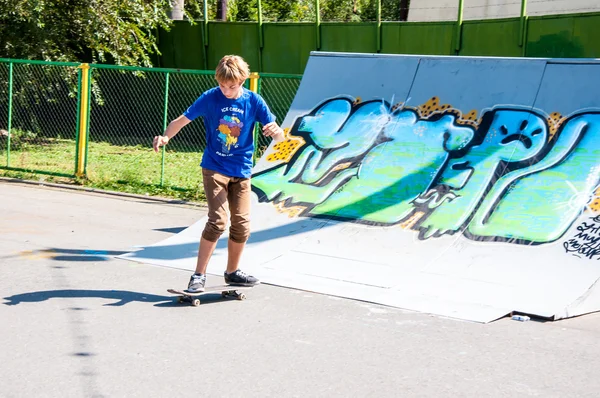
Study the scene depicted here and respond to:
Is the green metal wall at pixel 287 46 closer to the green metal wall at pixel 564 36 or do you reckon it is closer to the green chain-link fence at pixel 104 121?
the green chain-link fence at pixel 104 121

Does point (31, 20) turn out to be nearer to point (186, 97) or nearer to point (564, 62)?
point (186, 97)

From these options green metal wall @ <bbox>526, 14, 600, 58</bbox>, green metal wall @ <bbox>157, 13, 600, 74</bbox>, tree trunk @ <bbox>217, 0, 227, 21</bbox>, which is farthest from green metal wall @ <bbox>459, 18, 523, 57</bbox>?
tree trunk @ <bbox>217, 0, 227, 21</bbox>

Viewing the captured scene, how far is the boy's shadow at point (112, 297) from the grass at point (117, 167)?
5.60 meters

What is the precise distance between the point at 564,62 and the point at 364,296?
380cm

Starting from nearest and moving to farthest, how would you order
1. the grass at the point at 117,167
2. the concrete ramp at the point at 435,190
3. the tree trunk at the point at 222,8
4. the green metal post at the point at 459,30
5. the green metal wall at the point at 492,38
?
the concrete ramp at the point at 435,190
the grass at the point at 117,167
the green metal wall at the point at 492,38
the green metal post at the point at 459,30
the tree trunk at the point at 222,8

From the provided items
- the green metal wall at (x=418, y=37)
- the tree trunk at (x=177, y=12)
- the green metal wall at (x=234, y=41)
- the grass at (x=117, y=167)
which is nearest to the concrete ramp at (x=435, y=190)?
the grass at (x=117, y=167)

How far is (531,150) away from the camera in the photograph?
8.04 metres

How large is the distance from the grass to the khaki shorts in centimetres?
570

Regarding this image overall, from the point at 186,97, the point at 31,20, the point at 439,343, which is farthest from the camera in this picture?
the point at 186,97

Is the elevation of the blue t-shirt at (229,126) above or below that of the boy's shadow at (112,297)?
above

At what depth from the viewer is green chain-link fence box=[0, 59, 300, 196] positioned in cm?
1352

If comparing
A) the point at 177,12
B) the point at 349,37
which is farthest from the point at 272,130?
the point at 177,12

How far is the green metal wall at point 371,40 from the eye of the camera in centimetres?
1545

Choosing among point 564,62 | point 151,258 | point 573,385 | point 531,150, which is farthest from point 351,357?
point 564,62
